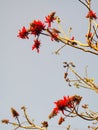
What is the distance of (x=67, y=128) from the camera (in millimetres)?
5875

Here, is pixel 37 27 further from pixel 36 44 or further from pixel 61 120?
pixel 61 120

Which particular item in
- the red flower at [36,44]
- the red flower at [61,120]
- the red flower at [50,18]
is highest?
the red flower at [50,18]

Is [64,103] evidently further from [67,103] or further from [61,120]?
[61,120]

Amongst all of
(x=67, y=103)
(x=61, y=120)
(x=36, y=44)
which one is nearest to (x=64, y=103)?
(x=67, y=103)

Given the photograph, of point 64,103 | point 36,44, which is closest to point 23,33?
point 36,44

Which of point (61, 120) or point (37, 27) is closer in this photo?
point (37, 27)

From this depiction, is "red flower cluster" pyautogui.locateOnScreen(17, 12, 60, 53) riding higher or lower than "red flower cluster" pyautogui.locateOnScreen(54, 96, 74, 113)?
higher

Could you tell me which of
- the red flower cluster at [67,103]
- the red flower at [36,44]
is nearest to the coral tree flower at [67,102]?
the red flower cluster at [67,103]

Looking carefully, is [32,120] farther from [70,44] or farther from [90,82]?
[70,44]

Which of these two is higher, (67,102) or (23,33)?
(23,33)

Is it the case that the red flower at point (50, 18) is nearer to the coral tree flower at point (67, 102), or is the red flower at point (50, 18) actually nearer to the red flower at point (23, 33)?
the red flower at point (23, 33)

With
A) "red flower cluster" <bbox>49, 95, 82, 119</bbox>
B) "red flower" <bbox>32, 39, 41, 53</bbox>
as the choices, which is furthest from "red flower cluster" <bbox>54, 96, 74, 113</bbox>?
"red flower" <bbox>32, 39, 41, 53</bbox>

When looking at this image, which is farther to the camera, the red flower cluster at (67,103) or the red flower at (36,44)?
the red flower at (36,44)

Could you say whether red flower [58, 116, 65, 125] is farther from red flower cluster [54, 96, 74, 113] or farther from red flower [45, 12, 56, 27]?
red flower [45, 12, 56, 27]
